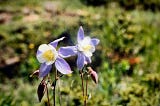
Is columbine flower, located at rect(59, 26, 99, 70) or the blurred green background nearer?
columbine flower, located at rect(59, 26, 99, 70)

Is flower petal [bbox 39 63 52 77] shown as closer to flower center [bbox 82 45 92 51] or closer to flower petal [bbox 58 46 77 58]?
flower petal [bbox 58 46 77 58]

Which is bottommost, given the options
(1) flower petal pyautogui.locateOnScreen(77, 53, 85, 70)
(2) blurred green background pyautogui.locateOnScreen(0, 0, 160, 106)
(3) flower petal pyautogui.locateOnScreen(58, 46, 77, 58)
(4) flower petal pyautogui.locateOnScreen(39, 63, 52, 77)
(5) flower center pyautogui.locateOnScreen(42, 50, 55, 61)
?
(2) blurred green background pyautogui.locateOnScreen(0, 0, 160, 106)

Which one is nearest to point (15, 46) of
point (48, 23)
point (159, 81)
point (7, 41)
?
point (7, 41)

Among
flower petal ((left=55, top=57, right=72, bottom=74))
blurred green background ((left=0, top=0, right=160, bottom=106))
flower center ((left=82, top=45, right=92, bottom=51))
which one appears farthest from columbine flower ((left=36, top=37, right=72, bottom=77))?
blurred green background ((left=0, top=0, right=160, bottom=106))

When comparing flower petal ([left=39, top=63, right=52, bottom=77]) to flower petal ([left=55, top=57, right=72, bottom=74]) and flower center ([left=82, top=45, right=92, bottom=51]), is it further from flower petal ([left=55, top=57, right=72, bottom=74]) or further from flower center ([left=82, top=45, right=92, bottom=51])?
flower center ([left=82, top=45, right=92, bottom=51])

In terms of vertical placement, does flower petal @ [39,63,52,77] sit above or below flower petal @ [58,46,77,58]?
below

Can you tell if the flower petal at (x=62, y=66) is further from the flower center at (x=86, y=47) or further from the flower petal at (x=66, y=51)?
the flower center at (x=86, y=47)

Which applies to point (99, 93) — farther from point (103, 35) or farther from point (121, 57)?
point (103, 35)
